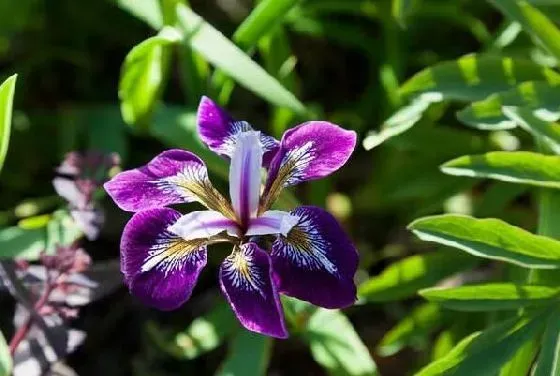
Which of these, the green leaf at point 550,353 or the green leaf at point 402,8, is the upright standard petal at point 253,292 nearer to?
the green leaf at point 550,353

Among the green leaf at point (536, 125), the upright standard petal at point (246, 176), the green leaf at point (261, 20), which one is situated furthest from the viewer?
the green leaf at point (261, 20)

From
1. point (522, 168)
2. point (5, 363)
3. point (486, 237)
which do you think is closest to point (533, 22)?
point (522, 168)

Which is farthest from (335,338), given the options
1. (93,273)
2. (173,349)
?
(93,273)

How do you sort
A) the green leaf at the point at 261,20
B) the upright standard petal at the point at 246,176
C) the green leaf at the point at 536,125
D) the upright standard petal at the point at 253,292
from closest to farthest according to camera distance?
the upright standard petal at the point at 253,292, the upright standard petal at the point at 246,176, the green leaf at the point at 536,125, the green leaf at the point at 261,20

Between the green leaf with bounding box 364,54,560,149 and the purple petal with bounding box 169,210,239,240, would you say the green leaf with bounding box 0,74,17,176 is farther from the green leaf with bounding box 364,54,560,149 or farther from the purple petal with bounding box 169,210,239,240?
the green leaf with bounding box 364,54,560,149

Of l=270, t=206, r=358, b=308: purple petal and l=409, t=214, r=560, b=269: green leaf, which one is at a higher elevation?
l=270, t=206, r=358, b=308: purple petal

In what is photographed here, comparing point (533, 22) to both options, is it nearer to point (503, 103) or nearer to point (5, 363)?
point (503, 103)

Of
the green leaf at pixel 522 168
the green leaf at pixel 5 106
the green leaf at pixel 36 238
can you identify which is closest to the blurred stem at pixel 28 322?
the green leaf at pixel 36 238

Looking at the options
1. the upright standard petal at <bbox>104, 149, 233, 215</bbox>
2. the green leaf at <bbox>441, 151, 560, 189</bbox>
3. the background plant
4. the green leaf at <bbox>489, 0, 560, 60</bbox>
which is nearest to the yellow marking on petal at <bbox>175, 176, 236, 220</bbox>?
the upright standard petal at <bbox>104, 149, 233, 215</bbox>

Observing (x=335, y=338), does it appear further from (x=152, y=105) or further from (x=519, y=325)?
(x=152, y=105)
